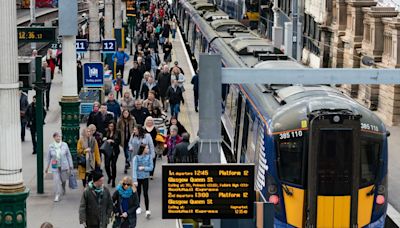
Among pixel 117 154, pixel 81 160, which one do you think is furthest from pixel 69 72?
pixel 81 160

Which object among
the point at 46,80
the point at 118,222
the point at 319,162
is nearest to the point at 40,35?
the point at 46,80

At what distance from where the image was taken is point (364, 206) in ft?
53.1

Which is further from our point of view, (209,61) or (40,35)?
(40,35)

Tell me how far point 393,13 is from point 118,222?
72.5ft

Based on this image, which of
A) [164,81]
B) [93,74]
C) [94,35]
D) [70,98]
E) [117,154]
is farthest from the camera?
[164,81]

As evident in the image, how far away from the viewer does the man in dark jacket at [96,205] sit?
15.9m

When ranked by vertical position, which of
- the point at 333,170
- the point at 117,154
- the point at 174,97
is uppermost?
the point at 333,170

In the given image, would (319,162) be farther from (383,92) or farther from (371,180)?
(383,92)

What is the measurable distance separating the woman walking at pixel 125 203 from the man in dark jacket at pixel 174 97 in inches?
520

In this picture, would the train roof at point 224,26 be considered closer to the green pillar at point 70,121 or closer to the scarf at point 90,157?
the green pillar at point 70,121

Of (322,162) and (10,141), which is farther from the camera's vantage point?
(322,162)

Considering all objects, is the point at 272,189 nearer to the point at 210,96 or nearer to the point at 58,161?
the point at 210,96

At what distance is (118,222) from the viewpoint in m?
16.8

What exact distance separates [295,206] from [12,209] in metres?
4.63
